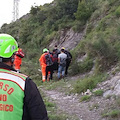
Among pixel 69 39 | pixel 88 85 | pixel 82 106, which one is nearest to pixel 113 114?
pixel 82 106

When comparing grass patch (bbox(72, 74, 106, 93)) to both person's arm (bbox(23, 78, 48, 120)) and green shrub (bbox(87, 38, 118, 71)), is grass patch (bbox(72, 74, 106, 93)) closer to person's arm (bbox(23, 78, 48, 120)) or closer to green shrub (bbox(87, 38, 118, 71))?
green shrub (bbox(87, 38, 118, 71))

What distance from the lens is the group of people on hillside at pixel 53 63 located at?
40.7ft

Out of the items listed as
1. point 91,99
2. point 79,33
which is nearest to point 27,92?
point 91,99

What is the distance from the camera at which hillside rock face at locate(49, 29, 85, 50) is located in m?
18.3

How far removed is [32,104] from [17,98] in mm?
162

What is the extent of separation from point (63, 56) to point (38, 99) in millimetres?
10081

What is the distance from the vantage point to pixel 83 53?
559 inches

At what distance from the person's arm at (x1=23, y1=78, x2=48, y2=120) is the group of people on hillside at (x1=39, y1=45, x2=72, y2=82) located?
32.9ft

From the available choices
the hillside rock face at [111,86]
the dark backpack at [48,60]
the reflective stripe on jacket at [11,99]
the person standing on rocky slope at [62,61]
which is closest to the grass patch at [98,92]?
the hillside rock face at [111,86]

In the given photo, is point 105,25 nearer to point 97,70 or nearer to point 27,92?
point 97,70

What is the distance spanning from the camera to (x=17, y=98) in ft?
7.30

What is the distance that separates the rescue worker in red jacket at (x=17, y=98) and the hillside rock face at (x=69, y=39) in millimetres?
15631

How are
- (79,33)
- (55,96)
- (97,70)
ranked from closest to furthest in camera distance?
(55,96)
(97,70)
(79,33)

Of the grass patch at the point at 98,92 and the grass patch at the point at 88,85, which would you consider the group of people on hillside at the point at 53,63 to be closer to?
the grass patch at the point at 88,85
